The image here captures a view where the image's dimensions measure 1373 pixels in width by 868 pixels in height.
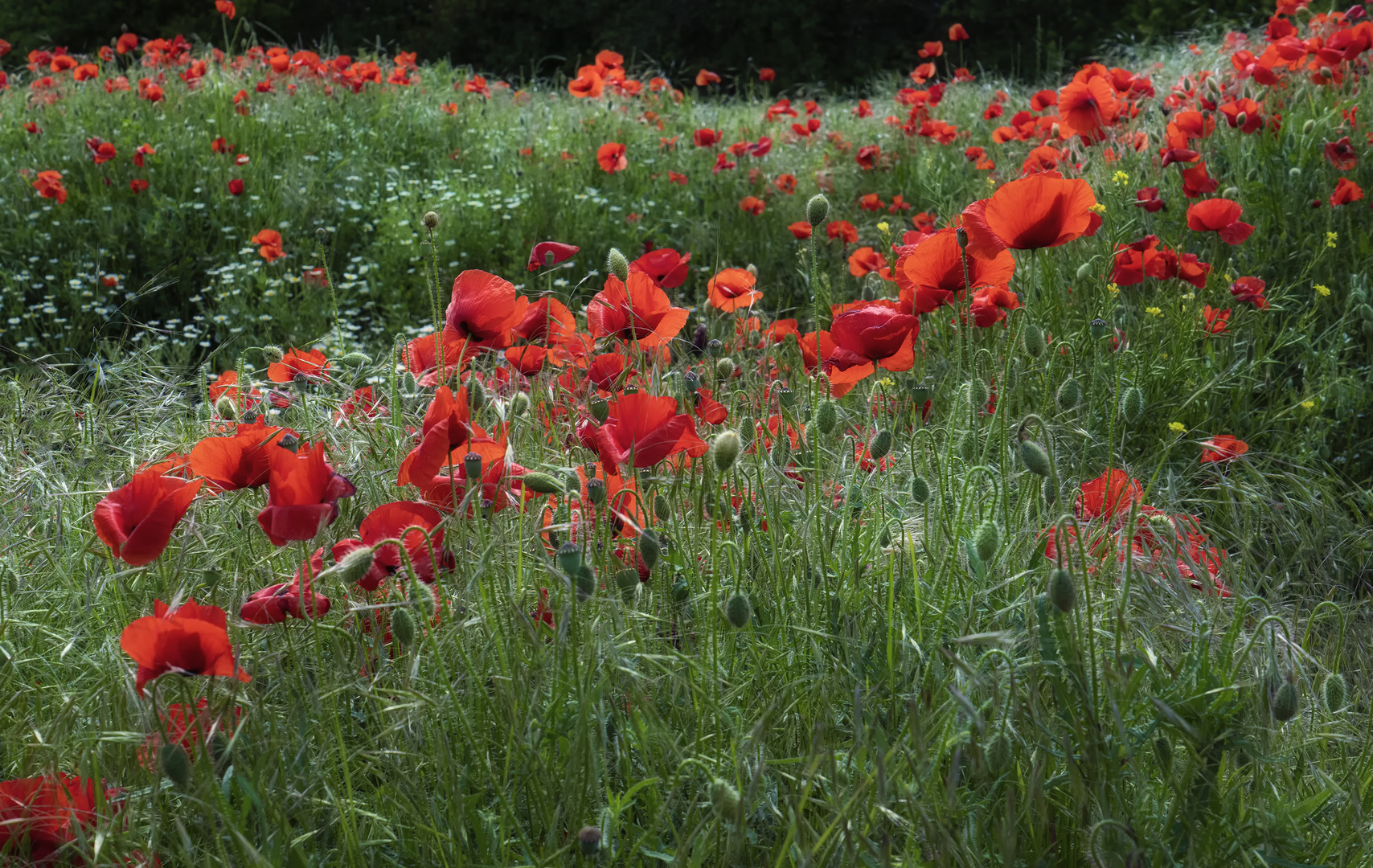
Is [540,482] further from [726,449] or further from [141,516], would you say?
[141,516]

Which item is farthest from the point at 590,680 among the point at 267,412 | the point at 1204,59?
the point at 1204,59

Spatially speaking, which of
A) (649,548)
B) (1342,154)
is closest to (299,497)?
(649,548)

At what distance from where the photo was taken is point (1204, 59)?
7.19m

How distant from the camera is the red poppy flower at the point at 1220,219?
2.65 m

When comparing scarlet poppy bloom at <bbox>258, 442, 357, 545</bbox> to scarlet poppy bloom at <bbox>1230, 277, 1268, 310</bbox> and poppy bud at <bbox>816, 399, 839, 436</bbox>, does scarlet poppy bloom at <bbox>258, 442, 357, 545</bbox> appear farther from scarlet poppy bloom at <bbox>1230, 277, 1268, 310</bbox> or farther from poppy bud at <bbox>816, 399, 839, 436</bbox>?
scarlet poppy bloom at <bbox>1230, 277, 1268, 310</bbox>

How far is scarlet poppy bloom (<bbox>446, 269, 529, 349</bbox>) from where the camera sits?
5.03ft

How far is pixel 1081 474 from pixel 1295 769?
873mm

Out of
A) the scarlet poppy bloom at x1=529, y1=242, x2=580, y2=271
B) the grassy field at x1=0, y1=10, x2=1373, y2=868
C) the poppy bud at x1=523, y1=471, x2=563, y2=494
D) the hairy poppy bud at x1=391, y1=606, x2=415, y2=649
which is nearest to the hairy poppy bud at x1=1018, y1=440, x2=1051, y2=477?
the grassy field at x1=0, y1=10, x2=1373, y2=868

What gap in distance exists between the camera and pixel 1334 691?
1473 millimetres

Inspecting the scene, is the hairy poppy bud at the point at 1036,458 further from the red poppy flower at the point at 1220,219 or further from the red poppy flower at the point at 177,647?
the red poppy flower at the point at 1220,219

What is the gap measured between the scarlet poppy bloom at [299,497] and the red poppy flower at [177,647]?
128 millimetres

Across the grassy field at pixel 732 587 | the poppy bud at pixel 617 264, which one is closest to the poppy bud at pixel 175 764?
the grassy field at pixel 732 587

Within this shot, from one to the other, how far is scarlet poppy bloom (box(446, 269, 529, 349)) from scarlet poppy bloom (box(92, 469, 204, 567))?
0.44 m

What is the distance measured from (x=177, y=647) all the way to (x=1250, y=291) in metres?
2.49
